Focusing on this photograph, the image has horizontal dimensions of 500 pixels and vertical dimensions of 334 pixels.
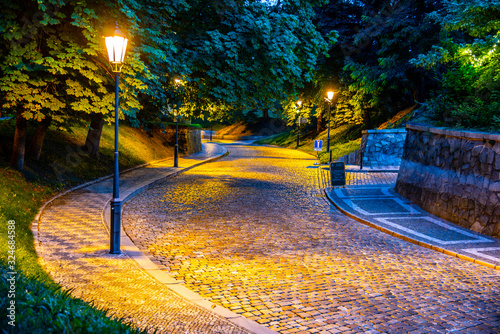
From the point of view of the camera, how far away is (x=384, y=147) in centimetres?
2330

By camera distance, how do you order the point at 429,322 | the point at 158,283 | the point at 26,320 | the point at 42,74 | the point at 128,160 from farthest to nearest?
the point at 128,160 → the point at 42,74 → the point at 158,283 → the point at 429,322 → the point at 26,320

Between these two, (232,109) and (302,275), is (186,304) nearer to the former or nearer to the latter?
(302,275)

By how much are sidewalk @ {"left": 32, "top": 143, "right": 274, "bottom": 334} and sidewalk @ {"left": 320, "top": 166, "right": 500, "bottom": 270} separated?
17.1ft

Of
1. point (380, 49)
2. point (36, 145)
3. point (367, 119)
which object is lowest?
point (36, 145)

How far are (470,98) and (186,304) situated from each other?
10907mm

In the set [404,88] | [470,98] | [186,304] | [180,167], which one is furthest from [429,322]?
[404,88]

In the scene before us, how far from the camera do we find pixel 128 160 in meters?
21.5

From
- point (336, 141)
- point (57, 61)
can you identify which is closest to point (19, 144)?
point (57, 61)

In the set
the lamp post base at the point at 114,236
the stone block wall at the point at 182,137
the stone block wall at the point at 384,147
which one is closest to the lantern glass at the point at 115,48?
the lamp post base at the point at 114,236

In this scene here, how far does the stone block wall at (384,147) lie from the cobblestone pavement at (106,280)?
16.6m

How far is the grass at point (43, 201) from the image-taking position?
3.40m

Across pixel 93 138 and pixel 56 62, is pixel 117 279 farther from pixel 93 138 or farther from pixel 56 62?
pixel 93 138

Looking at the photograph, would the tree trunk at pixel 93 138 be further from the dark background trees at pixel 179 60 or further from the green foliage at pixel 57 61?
the green foliage at pixel 57 61

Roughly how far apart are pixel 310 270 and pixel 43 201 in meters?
7.95
